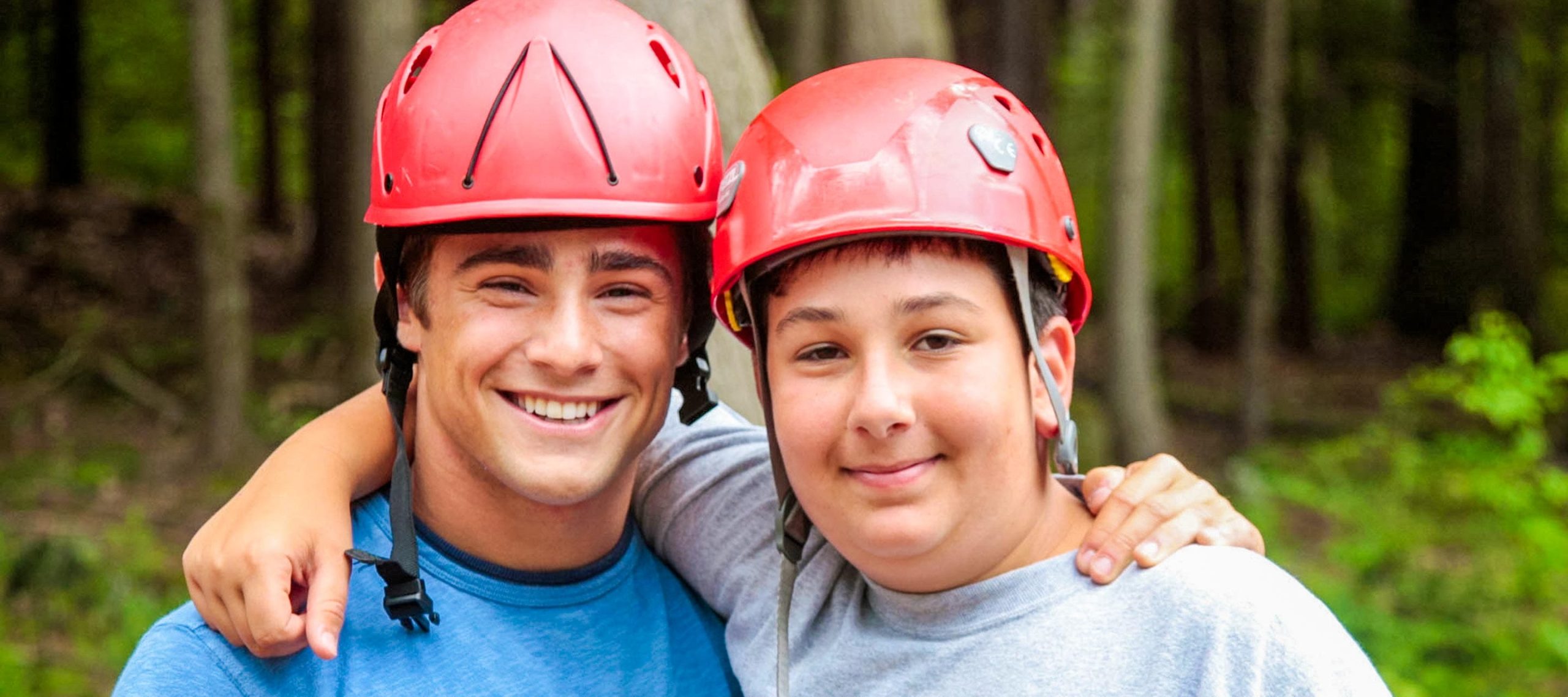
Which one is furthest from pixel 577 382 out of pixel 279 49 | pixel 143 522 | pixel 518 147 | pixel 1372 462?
pixel 279 49

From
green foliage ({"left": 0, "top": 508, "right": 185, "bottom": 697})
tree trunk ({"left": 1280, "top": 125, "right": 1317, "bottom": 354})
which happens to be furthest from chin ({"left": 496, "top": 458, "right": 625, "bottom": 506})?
tree trunk ({"left": 1280, "top": 125, "right": 1317, "bottom": 354})

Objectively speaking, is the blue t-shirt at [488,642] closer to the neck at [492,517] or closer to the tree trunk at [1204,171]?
the neck at [492,517]

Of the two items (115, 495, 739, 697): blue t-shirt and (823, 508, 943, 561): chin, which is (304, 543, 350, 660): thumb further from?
(823, 508, 943, 561): chin

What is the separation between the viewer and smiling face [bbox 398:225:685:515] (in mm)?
2543

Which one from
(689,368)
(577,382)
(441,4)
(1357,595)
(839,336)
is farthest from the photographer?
(441,4)

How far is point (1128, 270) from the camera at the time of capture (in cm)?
984

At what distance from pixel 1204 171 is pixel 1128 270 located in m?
7.47

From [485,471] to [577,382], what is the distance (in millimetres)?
290

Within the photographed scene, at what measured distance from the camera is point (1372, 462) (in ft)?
33.0

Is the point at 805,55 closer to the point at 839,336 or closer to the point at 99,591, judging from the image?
the point at 99,591

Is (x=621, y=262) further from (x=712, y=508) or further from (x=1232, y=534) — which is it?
(x=1232, y=534)

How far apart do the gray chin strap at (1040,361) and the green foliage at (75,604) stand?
193 inches

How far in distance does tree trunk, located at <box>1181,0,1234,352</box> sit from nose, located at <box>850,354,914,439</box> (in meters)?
14.7

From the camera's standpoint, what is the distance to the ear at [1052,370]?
2.57 metres
